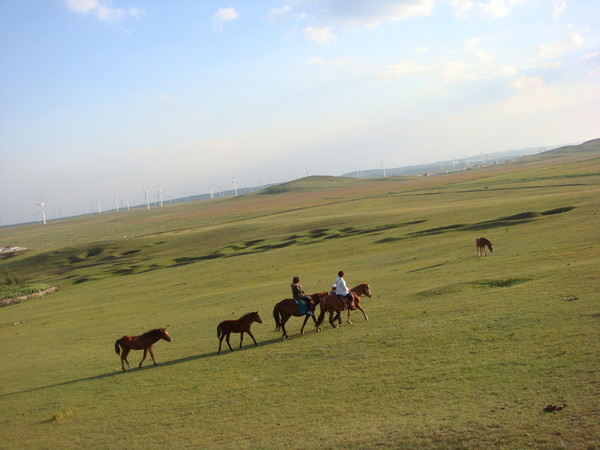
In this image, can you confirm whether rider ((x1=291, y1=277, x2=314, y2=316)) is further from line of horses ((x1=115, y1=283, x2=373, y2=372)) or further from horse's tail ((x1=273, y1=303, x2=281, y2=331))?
horse's tail ((x1=273, y1=303, x2=281, y2=331))

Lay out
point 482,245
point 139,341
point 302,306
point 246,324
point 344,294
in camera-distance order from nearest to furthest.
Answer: point 139,341 → point 246,324 → point 302,306 → point 344,294 → point 482,245

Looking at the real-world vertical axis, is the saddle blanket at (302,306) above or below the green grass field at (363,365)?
above

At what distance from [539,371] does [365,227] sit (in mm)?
49693

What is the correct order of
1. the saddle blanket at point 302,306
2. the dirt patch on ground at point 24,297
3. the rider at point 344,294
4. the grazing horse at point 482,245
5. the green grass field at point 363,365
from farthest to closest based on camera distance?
the dirt patch on ground at point 24,297 < the grazing horse at point 482,245 < the rider at point 344,294 < the saddle blanket at point 302,306 < the green grass field at point 363,365

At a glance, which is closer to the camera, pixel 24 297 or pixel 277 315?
pixel 277 315

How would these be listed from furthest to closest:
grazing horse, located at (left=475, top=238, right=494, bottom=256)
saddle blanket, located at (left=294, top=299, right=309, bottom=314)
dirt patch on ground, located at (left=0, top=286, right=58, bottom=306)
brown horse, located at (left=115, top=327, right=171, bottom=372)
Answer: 1. dirt patch on ground, located at (left=0, top=286, right=58, bottom=306)
2. grazing horse, located at (left=475, top=238, right=494, bottom=256)
3. saddle blanket, located at (left=294, top=299, right=309, bottom=314)
4. brown horse, located at (left=115, top=327, right=171, bottom=372)

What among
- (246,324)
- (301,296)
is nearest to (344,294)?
(301,296)

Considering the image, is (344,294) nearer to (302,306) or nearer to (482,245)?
(302,306)

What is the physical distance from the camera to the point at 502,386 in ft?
38.1

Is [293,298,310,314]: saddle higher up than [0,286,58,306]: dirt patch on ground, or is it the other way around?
[293,298,310,314]: saddle

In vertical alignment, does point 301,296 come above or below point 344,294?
above

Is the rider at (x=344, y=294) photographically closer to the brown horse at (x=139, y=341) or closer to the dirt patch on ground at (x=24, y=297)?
the brown horse at (x=139, y=341)

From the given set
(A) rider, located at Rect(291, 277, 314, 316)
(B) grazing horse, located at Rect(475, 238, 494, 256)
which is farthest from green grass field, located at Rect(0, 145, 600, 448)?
(A) rider, located at Rect(291, 277, 314, 316)

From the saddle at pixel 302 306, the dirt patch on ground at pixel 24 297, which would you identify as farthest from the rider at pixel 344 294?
the dirt patch on ground at pixel 24 297
